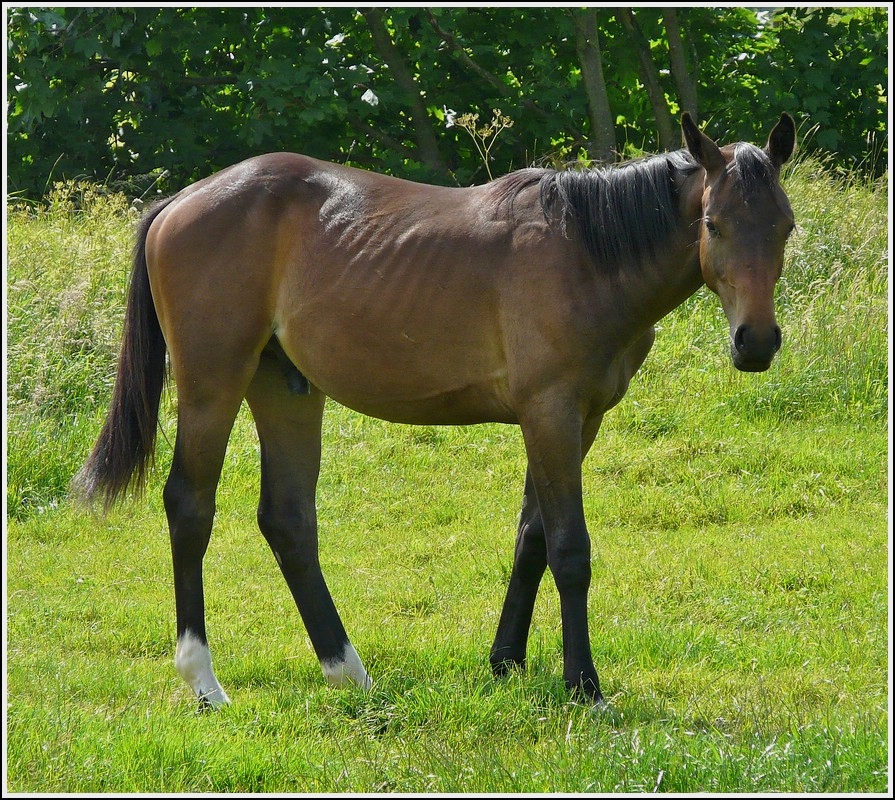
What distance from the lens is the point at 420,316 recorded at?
4227 mm

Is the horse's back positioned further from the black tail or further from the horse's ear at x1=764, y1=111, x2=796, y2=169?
the horse's ear at x1=764, y1=111, x2=796, y2=169

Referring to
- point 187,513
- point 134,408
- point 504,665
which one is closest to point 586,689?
point 504,665

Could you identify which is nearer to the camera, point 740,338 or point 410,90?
point 740,338

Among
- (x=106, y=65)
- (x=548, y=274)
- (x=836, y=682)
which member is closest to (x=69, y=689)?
(x=548, y=274)

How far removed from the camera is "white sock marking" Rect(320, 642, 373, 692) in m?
4.47

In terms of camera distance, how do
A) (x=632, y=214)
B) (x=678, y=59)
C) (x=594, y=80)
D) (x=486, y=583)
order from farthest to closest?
1. (x=594, y=80)
2. (x=678, y=59)
3. (x=486, y=583)
4. (x=632, y=214)

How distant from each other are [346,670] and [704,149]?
8.36 ft

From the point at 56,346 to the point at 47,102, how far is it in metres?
3.42

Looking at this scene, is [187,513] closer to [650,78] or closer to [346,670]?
[346,670]

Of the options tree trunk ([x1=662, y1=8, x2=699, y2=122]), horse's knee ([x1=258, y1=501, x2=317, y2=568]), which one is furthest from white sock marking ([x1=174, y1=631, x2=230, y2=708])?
tree trunk ([x1=662, y1=8, x2=699, y2=122])

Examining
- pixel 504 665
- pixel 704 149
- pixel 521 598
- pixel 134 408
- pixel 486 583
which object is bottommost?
pixel 486 583

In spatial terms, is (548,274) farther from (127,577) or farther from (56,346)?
(56,346)

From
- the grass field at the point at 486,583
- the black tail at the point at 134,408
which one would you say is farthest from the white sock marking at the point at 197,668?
the black tail at the point at 134,408

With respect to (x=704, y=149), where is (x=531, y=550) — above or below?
below
